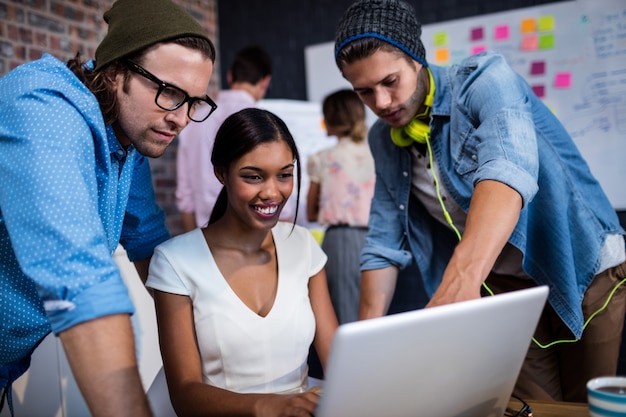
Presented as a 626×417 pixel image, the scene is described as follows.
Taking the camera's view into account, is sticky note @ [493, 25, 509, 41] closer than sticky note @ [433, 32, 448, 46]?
Yes

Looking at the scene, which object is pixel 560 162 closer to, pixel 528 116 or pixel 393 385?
pixel 528 116

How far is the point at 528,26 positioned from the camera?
3189mm

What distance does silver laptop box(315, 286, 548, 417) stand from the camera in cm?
65

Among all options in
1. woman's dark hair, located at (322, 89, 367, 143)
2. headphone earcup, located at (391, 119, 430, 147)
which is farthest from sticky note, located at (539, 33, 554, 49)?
headphone earcup, located at (391, 119, 430, 147)

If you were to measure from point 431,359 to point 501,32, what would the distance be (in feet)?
9.68

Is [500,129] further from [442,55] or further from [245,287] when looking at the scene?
[442,55]

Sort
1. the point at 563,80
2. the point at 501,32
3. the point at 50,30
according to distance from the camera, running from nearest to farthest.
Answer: the point at 50,30 < the point at 563,80 < the point at 501,32

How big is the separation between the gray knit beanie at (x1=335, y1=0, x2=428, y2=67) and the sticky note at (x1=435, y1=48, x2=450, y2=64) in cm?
212

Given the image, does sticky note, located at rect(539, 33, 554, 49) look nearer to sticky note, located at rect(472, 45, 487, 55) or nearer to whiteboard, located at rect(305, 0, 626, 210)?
whiteboard, located at rect(305, 0, 626, 210)

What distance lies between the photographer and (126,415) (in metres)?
0.78

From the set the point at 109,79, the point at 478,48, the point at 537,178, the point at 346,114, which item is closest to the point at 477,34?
the point at 478,48

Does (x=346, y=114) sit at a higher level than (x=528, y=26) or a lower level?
lower

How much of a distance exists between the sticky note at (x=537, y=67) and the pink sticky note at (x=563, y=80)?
3.0 inches

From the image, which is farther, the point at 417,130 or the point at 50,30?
the point at 50,30
